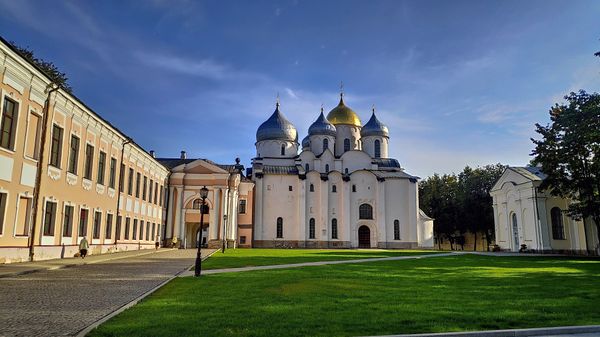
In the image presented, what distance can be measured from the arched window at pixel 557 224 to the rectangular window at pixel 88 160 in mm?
40405

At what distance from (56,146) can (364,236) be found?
4234cm

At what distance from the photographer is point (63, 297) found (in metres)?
10.4

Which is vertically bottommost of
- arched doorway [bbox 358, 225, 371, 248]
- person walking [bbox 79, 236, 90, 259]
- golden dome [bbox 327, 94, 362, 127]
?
person walking [bbox 79, 236, 90, 259]

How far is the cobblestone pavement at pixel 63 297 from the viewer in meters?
7.33

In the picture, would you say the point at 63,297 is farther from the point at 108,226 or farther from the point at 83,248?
the point at 108,226

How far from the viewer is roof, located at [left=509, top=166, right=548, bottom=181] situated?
43.7 metres

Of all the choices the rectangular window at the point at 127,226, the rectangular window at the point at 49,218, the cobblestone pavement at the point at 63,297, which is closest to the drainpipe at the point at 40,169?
the rectangular window at the point at 49,218

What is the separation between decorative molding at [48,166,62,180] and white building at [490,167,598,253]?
3677 centimetres

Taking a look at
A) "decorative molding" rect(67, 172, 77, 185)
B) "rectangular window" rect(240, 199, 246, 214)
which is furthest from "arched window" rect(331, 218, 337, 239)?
"decorative molding" rect(67, 172, 77, 185)

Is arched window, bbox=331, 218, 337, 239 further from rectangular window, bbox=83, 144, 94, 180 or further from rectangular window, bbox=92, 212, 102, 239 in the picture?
rectangular window, bbox=83, 144, 94, 180

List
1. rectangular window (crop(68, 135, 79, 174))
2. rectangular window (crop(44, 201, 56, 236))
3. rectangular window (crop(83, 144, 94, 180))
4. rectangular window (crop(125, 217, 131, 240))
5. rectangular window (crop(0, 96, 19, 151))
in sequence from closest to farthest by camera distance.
A: rectangular window (crop(0, 96, 19, 151)) → rectangular window (crop(44, 201, 56, 236)) → rectangular window (crop(68, 135, 79, 174)) → rectangular window (crop(83, 144, 94, 180)) → rectangular window (crop(125, 217, 131, 240))

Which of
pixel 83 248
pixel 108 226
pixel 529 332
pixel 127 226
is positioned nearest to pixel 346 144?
pixel 127 226

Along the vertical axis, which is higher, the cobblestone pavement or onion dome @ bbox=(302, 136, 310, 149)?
onion dome @ bbox=(302, 136, 310, 149)

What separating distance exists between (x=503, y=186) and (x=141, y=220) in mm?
37634
